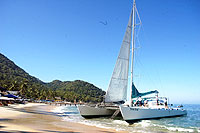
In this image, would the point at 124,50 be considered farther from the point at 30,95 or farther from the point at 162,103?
the point at 30,95

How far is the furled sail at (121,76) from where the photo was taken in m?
17.8

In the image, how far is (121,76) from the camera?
18.7 metres

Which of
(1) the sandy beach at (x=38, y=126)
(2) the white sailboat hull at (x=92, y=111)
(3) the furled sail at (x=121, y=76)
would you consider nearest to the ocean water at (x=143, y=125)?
(2) the white sailboat hull at (x=92, y=111)

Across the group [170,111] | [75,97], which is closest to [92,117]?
[170,111]

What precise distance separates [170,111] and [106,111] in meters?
9.08

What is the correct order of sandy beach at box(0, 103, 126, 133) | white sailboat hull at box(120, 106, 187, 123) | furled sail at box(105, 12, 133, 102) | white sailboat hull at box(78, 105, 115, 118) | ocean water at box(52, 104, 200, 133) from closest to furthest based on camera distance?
sandy beach at box(0, 103, 126, 133) < ocean water at box(52, 104, 200, 133) < white sailboat hull at box(120, 106, 187, 123) < white sailboat hull at box(78, 105, 115, 118) < furled sail at box(105, 12, 133, 102)

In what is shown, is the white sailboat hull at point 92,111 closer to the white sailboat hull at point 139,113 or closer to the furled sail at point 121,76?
the furled sail at point 121,76

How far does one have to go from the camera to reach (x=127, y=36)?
63.8 ft

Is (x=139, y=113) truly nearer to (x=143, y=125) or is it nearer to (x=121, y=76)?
(x=143, y=125)

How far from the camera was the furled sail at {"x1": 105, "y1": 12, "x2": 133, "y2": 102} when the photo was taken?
17825 millimetres

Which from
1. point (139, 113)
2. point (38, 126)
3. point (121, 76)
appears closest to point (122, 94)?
point (121, 76)

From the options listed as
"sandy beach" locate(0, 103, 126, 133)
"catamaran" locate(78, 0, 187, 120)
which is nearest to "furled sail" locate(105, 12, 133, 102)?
"catamaran" locate(78, 0, 187, 120)

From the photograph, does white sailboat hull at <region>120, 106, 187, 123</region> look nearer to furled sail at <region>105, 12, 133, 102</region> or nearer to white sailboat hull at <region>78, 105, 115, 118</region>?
furled sail at <region>105, 12, 133, 102</region>

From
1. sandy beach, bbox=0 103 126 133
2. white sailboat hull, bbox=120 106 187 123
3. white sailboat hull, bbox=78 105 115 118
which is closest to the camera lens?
sandy beach, bbox=0 103 126 133
